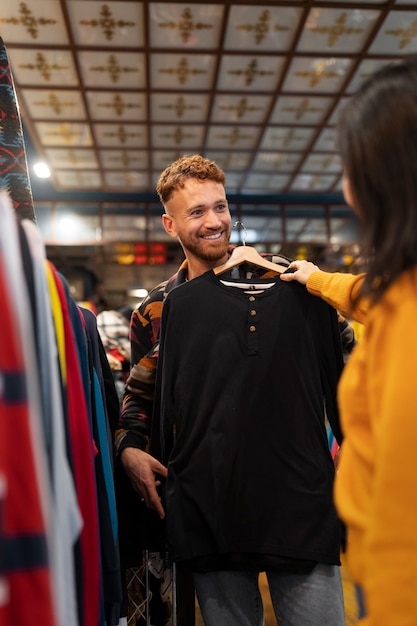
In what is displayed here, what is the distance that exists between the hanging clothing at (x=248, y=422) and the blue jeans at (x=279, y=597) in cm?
7

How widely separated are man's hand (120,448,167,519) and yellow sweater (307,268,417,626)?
33.8 inches

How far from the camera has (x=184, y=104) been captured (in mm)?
6410

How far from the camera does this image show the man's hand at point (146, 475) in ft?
5.46

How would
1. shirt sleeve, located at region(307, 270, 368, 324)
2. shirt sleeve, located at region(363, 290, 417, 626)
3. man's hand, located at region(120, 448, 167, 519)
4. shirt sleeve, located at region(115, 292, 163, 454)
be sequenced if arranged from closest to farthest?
shirt sleeve, located at region(363, 290, 417, 626) < shirt sleeve, located at region(307, 270, 368, 324) < man's hand, located at region(120, 448, 167, 519) < shirt sleeve, located at region(115, 292, 163, 454)

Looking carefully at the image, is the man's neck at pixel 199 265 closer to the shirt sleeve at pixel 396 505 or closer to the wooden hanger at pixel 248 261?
the wooden hanger at pixel 248 261

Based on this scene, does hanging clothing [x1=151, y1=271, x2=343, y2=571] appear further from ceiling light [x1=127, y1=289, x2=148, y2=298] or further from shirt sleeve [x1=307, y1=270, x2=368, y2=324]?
ceiling light [x1=127, y1=289, x2=148, y2=298]

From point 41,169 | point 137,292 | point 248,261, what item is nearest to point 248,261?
point 248,261

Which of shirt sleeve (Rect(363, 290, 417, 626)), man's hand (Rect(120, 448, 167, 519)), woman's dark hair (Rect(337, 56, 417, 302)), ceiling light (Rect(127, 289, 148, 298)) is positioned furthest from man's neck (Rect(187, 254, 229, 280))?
ceiling light (Rect(127, 289, 148, 298))

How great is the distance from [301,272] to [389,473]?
87 cm

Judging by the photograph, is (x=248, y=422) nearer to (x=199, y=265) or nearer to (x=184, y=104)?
(x=199, y=265)

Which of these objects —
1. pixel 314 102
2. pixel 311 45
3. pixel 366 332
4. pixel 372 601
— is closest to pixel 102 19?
pixel 311 45

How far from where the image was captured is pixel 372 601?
0.81 m

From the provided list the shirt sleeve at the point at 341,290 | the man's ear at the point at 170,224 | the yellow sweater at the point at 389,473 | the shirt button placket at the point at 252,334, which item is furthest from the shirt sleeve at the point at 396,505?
the man's ear at the point at 170,224

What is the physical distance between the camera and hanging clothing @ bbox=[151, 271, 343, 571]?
4.78 ft
